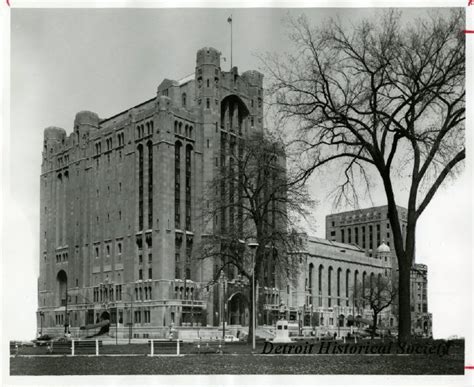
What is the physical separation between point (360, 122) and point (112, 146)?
239 feet

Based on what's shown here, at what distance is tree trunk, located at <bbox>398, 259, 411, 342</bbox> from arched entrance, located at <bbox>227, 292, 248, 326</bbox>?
66.4 meters

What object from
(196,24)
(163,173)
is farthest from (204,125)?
(196,24)

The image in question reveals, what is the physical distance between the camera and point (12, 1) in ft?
68.7

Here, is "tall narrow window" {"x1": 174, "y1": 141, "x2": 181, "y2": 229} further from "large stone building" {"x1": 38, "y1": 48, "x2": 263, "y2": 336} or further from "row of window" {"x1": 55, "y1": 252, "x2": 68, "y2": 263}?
"row of window" {"x1": 55, "y1": 252, "x2": 68, "y2": 263}

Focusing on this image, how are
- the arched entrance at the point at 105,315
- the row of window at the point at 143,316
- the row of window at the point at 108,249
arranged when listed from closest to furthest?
the row of window at the point at 143,316, the arched entrance at the point at 105,315, the row of window at the point at 108,249

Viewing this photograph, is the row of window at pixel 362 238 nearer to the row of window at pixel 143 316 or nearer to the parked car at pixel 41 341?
the row of window at pixel 143 316

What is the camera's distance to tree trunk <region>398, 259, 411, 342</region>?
23703 mm

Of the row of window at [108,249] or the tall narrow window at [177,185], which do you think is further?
the row of window at [108,249]

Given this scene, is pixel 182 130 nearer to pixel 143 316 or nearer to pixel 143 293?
pixel 143 293

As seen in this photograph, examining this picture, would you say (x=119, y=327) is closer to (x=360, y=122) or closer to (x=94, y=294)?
(x=94, y=294)

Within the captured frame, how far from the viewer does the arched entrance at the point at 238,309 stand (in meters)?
90.6

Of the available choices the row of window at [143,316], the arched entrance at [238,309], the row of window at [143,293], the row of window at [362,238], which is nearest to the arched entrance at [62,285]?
the row of window at [143,293]

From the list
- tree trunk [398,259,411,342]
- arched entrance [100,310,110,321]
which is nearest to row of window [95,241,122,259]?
arched entrance [100,310,110,321]

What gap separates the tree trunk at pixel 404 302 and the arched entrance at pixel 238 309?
66.4 metres
